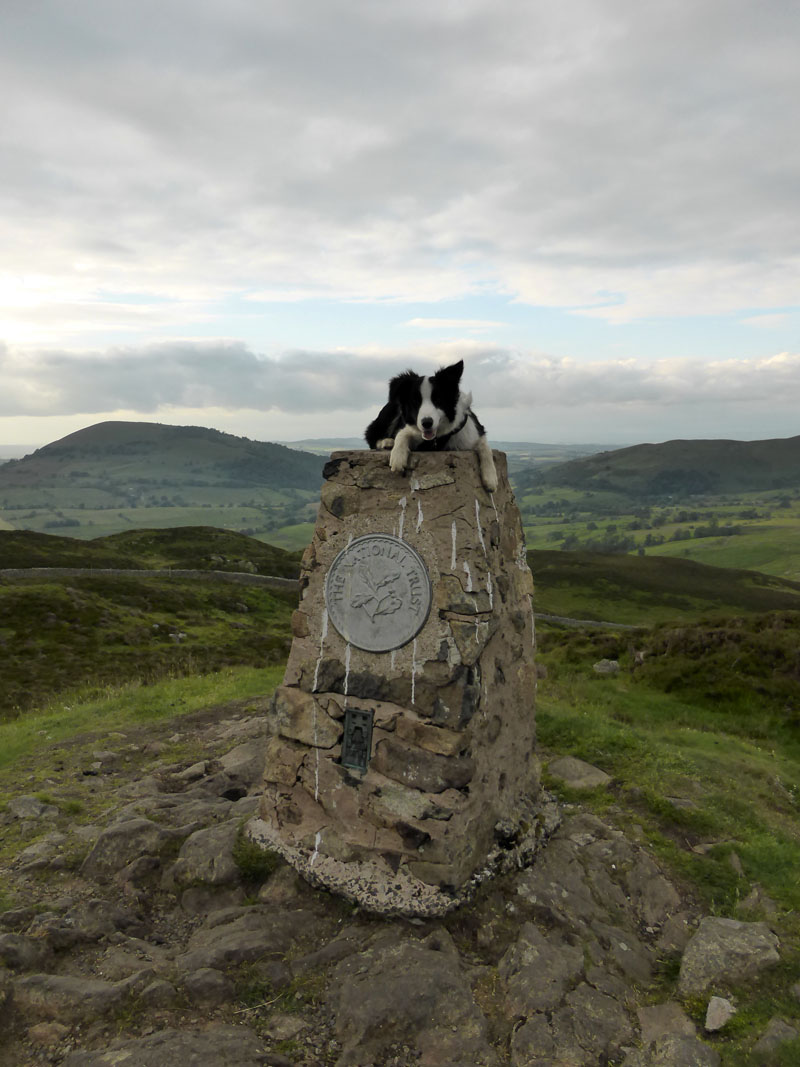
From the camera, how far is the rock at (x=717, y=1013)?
500cm

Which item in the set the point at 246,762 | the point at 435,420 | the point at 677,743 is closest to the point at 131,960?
the point at 246,762

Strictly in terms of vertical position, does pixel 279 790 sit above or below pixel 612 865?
above

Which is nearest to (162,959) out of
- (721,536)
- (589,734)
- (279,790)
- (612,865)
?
(279,790)

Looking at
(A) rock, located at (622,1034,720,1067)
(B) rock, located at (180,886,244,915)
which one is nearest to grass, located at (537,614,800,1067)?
(A) rock, located at (622,1034,720,1067)

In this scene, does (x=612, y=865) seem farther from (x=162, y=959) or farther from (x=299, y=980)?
(x=162, y=959)

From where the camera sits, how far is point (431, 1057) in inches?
185


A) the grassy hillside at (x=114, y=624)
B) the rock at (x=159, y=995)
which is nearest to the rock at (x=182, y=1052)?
the rock at (x=159, y=995)

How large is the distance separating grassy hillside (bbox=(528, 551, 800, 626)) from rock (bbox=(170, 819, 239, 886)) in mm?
58960

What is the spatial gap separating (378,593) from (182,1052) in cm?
409

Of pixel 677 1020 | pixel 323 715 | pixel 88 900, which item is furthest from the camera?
pixel 323 715

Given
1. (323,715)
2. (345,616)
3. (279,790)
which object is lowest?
(279,790)

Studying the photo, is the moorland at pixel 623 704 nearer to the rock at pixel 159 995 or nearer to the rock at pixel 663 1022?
the rock at pixel 663 1022

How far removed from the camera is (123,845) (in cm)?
699

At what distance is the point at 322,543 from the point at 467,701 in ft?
7.94
